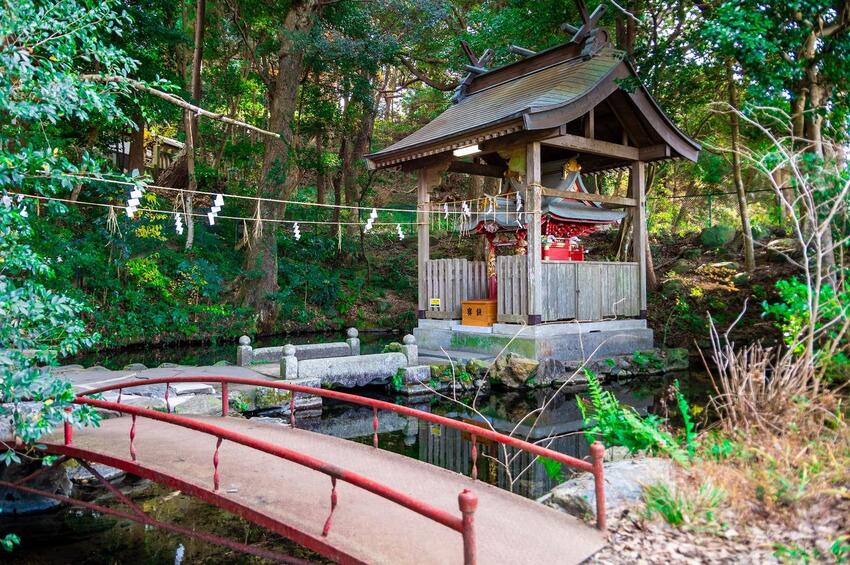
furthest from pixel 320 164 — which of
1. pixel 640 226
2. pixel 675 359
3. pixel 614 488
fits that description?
pixel 614 488

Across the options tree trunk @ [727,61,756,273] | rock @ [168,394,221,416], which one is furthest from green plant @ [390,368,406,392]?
tree trunk @ [727,61,756,273]

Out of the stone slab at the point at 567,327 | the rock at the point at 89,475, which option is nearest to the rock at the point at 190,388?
the rock at the point at 89,475

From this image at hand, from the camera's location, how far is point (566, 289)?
13.1 m

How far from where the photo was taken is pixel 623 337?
1385 cm

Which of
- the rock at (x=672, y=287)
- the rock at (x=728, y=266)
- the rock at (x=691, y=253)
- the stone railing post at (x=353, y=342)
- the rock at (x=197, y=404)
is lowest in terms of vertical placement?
A: the rock at (x=197, y=404)

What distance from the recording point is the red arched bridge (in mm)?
3865

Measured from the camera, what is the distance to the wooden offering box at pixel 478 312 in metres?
13.5

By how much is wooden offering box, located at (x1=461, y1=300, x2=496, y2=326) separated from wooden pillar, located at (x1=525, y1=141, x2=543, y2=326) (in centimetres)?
128

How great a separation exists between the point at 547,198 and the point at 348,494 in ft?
31.2

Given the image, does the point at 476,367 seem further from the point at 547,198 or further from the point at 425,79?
the point at 425,79

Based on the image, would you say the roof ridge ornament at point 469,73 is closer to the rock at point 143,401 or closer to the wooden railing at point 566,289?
the wooden railing at point 566,289

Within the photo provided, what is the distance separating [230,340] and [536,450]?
54.6ft

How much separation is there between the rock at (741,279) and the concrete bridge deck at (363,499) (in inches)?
560

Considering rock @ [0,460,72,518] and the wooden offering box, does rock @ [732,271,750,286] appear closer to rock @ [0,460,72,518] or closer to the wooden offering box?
the wooden offering box
